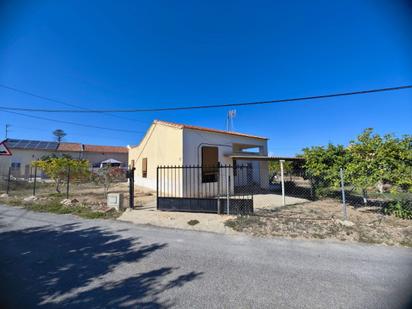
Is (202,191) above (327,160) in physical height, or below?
below

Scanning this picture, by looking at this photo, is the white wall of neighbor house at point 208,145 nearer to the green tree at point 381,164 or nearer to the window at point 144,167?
the green tree at point 381,164

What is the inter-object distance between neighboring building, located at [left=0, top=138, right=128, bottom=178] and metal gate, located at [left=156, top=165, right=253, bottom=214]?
2110 centimetres

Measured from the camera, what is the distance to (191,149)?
10781mm

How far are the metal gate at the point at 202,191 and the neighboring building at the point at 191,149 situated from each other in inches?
6.4

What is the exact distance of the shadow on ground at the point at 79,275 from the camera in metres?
2.66

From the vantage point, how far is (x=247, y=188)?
14430 millimetres

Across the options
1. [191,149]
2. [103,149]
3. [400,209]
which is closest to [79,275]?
[191,149]

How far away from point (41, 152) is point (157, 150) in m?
28.9

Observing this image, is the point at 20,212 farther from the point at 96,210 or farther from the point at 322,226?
the point at 322,226

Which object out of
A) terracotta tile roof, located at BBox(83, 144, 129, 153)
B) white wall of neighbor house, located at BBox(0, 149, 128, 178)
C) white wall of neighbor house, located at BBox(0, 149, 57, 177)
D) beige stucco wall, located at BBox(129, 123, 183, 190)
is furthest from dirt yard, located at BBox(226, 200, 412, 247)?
terracotta tile roof, located at BBox(83, 144, 129, 153)

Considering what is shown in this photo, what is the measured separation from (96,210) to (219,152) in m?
7.08

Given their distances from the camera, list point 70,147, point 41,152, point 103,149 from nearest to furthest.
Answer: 1. point 41,152
2. point 70,147
3. point 103,149

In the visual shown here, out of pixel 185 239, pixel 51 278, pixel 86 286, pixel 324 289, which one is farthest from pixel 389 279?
pixel 51 278

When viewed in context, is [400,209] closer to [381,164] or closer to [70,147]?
[381,164]
